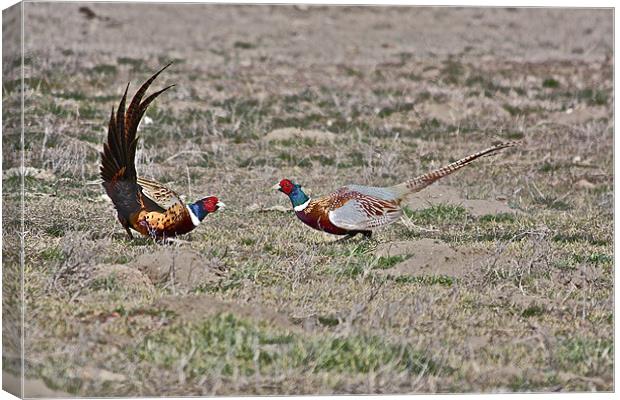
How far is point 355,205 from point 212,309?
1919mm

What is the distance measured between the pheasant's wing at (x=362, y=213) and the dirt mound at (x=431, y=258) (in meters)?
0.18

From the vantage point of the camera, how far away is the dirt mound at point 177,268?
7.52m

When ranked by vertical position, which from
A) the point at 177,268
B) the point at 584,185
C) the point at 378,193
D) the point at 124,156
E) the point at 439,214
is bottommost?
the point at 584,185

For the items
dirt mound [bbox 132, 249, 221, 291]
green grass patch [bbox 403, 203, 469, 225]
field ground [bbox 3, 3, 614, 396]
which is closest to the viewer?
field ground [bbox 3, 3, 614, 396]

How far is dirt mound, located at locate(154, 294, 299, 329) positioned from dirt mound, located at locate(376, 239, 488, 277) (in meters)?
1.28

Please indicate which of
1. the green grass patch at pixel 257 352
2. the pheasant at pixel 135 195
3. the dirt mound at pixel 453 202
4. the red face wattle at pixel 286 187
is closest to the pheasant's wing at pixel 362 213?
the red face wattle at pixel 286 187

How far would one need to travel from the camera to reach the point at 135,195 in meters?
7.94

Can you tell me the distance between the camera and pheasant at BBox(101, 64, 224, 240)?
25.0ft

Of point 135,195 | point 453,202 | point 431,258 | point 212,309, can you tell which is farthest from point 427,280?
point 453,202

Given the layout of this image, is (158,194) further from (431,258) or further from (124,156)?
(431,258)

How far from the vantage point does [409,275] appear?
8062 mm

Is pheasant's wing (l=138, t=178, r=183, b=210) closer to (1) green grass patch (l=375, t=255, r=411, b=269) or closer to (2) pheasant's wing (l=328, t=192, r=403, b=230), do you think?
(2) pheasant's wing (l=328, t=192, r=403, b=230)

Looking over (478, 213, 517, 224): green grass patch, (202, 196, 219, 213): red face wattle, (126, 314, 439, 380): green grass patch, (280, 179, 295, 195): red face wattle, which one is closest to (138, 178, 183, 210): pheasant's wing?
(202, 196, 219, 213): red face wattle

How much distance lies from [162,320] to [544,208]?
466 cm
